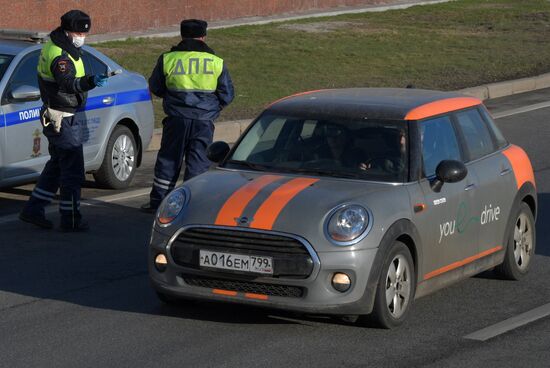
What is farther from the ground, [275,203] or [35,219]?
[275,203]

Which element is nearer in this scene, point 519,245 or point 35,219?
point 519,245

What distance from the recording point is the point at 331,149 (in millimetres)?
8406

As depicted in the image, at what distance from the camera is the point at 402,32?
27.5m

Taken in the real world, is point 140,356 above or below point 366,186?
below

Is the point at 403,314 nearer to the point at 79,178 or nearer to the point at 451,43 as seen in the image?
the point at 79,178

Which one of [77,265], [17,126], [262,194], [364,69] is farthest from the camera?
[364,69]

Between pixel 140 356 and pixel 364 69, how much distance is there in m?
15.5

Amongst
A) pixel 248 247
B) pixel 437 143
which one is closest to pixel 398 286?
pixel 248 247

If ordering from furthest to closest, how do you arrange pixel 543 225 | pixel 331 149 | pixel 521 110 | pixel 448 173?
1. pixel 521 110
2. pixel 543 225
3. pixel 331 149
4. pixel 448 173

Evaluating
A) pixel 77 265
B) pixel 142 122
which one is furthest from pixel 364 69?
pixel 77 265

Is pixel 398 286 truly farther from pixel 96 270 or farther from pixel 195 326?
pixel 96 270

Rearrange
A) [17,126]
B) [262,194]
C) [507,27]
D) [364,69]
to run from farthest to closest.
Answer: [507,27]
[364,69]
[17,126]
[262,194]

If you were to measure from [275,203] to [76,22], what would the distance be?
368cm

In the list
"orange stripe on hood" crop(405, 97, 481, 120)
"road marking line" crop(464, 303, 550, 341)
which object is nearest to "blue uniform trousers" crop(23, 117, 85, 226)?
"orange stripe on hood" crop(405, 97, 481, 120)
